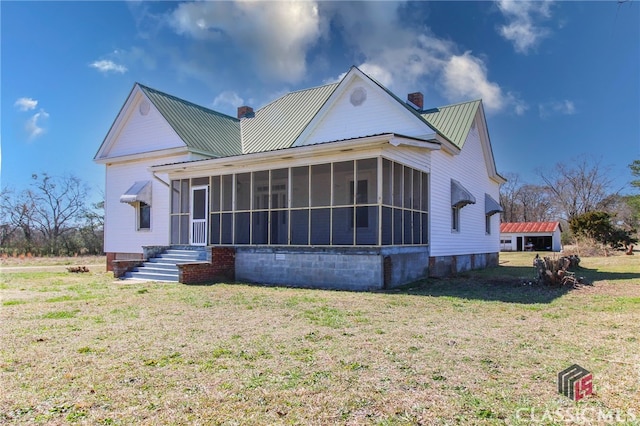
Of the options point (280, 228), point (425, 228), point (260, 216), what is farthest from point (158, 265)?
point (425, 228)

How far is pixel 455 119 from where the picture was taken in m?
17.9

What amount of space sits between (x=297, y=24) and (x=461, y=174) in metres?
8.62

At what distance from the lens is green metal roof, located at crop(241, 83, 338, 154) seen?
19.3 m

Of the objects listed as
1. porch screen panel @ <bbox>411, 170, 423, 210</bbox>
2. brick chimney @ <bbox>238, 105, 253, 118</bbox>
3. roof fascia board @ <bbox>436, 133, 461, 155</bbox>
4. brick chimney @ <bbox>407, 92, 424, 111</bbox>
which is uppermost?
brick chimney @ <bbox>238, 105, 253, 118</bbox>

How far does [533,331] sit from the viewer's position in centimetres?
639

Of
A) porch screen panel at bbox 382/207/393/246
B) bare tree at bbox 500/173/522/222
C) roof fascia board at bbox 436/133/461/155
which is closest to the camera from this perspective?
porch screen panel at bbox 382/207/393/246

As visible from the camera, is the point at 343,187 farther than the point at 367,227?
Yes

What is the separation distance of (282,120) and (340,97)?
471 centimetres

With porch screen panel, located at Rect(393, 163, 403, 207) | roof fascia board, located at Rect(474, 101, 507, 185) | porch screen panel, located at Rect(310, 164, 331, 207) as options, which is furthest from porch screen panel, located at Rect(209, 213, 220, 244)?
roof fascia board, located at Rect(474, 101, 507, 185)

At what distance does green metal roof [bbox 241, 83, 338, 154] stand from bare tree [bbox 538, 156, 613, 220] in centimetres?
4097

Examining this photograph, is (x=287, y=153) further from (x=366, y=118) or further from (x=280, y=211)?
(x=366, y=118)

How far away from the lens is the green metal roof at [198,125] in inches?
727

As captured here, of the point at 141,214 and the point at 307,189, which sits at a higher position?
the point at 307,189

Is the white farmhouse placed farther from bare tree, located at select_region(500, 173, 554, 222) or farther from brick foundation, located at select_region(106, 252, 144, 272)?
bare tree, located at select_region(500, 173, 554, 222)
